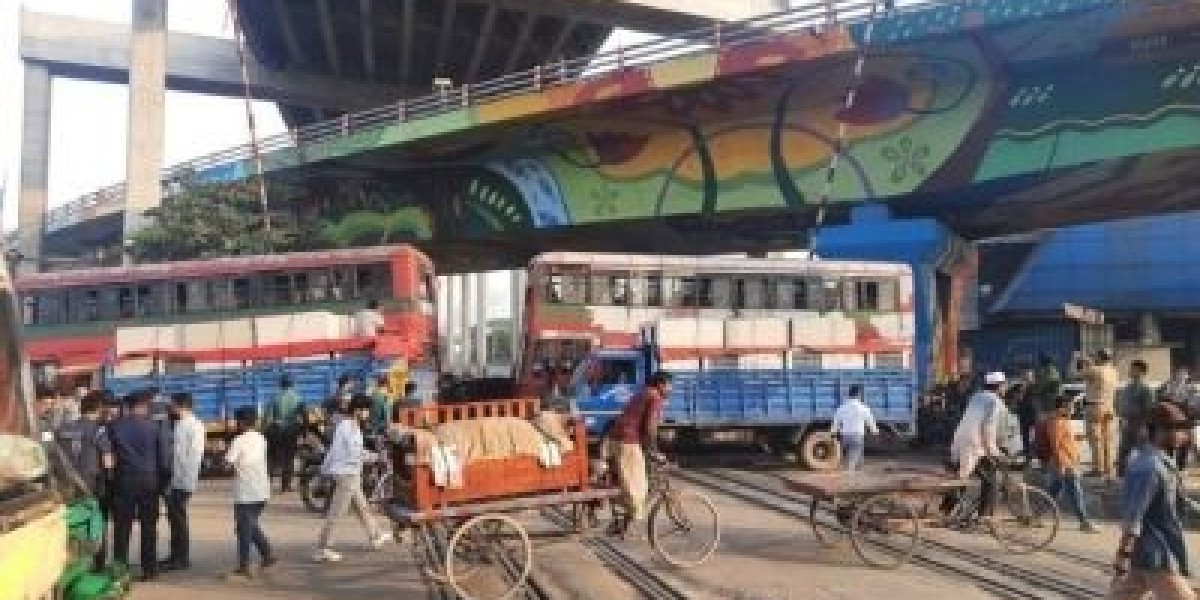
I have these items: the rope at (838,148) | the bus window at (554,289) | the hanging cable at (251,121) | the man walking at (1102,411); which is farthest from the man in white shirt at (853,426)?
the hanging cable at (251,121)

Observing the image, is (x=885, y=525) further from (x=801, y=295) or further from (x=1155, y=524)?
(x=801, y=295)

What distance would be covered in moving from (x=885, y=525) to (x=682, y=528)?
183 centimetres

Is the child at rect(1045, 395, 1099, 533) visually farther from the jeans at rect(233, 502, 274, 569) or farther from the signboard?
the signboard

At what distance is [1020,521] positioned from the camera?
1096cm

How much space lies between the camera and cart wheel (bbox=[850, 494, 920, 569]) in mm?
10453

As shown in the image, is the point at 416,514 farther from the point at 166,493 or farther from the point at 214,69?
the point at 214,69

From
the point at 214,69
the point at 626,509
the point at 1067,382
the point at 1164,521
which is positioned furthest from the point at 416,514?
the point at 214,69

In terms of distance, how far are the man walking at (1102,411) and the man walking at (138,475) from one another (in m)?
11.9

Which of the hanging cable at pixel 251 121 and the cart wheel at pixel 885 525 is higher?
the hanging cable at pixel 251 121

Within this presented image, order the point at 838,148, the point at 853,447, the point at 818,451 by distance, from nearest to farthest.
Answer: the point at 853,447 → the point at 818,451 → the point at 838,148

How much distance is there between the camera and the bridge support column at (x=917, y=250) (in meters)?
26.7

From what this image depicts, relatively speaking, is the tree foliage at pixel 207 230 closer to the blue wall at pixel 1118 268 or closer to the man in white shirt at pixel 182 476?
the man in white shirt at pixel 182 476

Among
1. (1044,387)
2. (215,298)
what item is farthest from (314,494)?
(1044,387)

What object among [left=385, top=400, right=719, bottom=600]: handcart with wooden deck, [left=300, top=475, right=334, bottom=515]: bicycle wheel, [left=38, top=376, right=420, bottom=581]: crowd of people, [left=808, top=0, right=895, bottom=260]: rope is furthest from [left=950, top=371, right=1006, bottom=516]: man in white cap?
[left=808, top=0, right=895, bottom=260]: rope
